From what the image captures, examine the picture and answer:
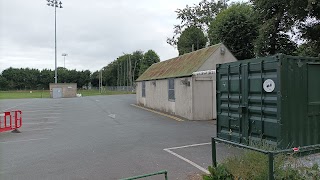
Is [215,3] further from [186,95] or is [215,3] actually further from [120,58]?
[120,58]

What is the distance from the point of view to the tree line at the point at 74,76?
319ft

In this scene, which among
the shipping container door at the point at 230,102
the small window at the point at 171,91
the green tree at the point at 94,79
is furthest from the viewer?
the green tree at the point at 94,79

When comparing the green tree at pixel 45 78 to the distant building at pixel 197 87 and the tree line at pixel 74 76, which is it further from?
the distant building at pixel 197 87

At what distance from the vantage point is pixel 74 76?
108 metres

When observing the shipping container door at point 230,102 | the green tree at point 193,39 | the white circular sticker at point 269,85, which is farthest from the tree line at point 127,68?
the white circular sticker at point 269,85

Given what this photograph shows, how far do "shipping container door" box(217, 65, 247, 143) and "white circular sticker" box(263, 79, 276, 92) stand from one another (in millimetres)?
870

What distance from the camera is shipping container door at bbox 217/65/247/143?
26.3 ft

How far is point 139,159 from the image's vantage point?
7.44 m

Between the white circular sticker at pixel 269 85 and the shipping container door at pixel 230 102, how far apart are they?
0.87 meters

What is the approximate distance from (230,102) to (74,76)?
105 m

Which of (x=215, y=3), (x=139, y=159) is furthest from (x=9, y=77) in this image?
(x=139, y=159)

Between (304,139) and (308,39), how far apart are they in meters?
11.9

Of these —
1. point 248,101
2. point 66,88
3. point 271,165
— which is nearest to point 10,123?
point 248,101

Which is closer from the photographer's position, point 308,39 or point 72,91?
point 308,39
